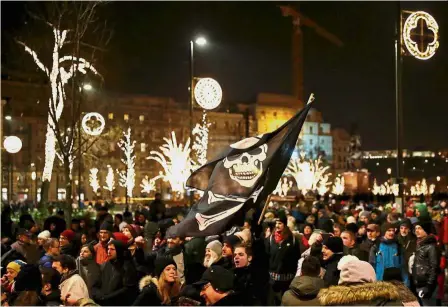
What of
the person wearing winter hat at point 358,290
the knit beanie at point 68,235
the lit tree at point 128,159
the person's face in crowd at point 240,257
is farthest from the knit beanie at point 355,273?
the lit tree at point 128,159

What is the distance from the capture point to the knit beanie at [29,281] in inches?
261

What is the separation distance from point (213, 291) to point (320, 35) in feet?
388

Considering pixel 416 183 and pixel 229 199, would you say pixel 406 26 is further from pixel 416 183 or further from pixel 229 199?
pixel 416 183

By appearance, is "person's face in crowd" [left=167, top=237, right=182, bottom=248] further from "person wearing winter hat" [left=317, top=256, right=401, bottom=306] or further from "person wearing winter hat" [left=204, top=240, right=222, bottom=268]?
"person wearing winter hat" [left=317, top=256, right=401, bottom=306]

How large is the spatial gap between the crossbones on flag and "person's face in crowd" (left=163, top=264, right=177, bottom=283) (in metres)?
0.65

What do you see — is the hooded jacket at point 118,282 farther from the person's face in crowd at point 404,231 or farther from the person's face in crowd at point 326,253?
the person's face in crowd at point 404,231

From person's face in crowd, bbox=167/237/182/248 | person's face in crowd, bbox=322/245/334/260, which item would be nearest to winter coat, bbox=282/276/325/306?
person's face in crowd, bbox=322/245/334/260

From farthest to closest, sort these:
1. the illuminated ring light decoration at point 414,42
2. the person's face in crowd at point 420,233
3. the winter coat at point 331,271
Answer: the illuminated ring light decoration at point 414,42 < the person's face in crowd at point 420,233 < the winter coat at point 331,271

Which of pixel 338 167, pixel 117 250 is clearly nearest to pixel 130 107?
pixel 338 167

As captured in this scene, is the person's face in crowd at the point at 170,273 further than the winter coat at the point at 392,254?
No

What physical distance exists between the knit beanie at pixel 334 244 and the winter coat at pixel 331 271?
0.28 ft

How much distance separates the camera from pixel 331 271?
26.6 ft

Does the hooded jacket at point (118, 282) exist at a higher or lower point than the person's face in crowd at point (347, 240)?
lower

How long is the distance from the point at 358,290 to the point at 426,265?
210 inches
